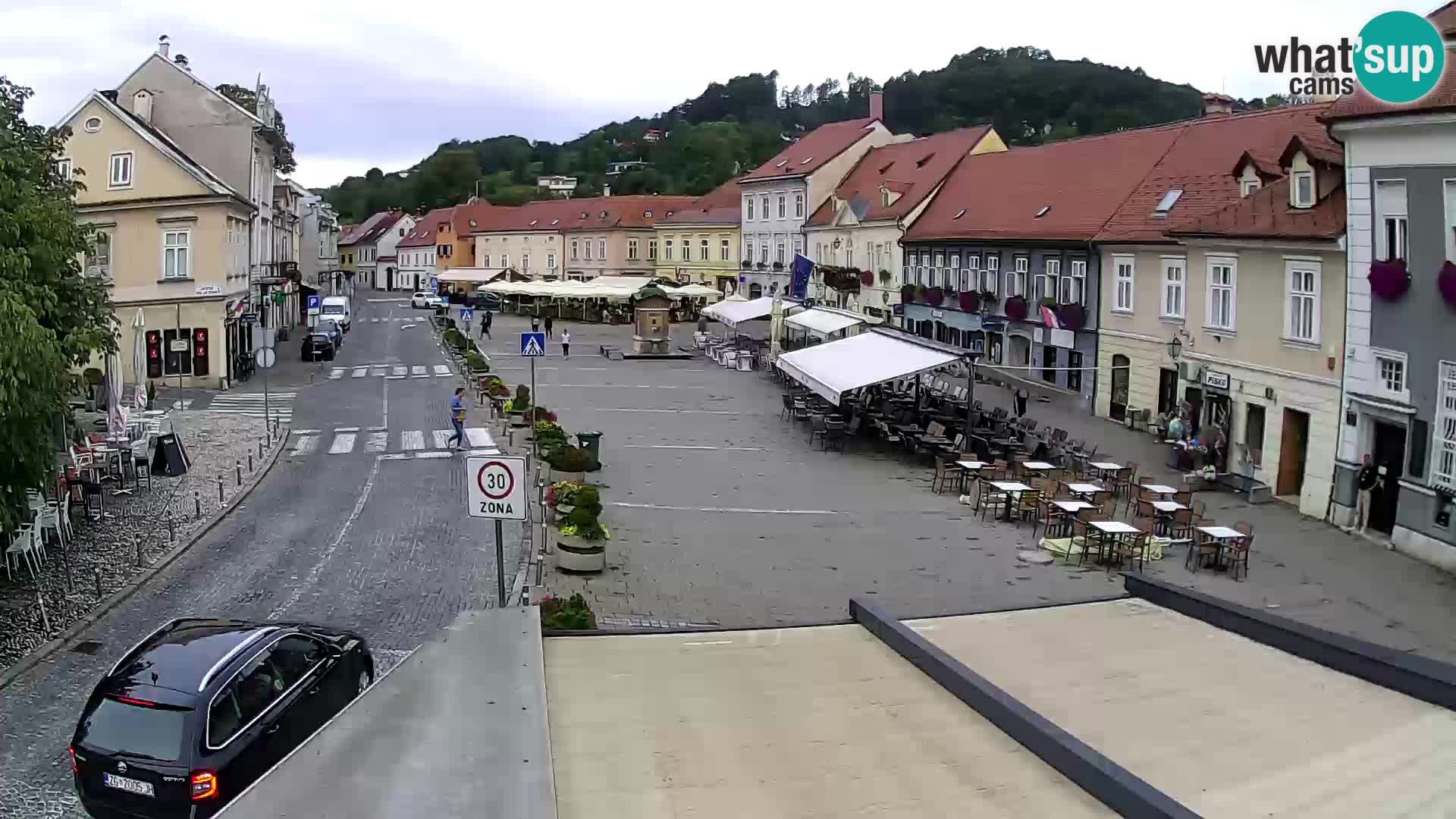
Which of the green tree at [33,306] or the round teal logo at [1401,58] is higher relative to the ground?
the round teal logo at [1401,58]

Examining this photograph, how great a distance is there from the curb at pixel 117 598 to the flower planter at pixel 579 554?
19.2ft

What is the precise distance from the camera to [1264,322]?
25047mm

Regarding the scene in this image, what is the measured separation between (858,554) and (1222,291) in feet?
40.8

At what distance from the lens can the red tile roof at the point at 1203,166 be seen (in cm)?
3108

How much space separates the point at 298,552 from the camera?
19.2 metres

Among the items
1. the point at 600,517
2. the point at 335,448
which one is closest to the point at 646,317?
the point at 335,448

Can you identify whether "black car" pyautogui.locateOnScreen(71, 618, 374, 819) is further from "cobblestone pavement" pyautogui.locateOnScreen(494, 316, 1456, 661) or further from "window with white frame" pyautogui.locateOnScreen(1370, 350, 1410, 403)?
"window with white frame" pyautogui.locateOnScreen(1370, 350, 1410, 403)

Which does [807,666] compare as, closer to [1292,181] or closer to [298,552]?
[298,552]

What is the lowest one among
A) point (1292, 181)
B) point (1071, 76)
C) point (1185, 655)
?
point (1185, 655)

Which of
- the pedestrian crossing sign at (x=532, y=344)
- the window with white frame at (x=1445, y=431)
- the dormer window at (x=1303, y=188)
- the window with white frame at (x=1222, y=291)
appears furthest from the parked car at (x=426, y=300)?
the window with white frame at (x=1445, y=431)

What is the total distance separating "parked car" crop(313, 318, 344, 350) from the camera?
54044mm

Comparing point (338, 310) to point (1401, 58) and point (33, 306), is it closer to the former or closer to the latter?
point (33, 306)

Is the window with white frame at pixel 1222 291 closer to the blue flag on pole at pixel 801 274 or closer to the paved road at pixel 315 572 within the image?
the paved road at pixel 315 572

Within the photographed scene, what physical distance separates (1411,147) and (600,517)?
1459cm
